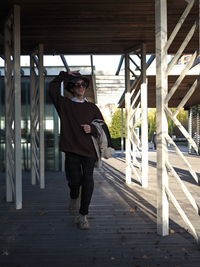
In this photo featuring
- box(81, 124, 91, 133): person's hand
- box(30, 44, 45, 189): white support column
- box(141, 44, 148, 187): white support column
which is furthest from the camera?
box(30, 44, 45, 189): white support column

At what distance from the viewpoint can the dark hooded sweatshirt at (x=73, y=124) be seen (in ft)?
12.0

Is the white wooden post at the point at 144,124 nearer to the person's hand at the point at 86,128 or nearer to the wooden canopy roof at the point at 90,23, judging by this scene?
the wooden canopy roof at the point at 90,23

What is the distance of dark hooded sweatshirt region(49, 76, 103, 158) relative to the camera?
12.0ft

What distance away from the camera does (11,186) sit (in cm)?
545

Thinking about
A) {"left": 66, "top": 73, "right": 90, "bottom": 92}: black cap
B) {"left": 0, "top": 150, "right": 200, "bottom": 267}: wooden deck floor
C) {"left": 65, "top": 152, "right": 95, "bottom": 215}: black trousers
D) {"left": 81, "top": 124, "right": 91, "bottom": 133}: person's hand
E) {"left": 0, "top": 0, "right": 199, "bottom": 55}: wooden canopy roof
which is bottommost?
{"left": 0, "top": 150, "right": 200, "bottom": 267}: wooden deck floor

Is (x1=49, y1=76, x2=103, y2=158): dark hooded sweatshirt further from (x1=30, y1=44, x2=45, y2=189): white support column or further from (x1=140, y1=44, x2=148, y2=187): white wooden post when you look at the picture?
(x1=30, y1=44, x2=45, y2=189): white support column

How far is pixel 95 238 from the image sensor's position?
3.48 meters

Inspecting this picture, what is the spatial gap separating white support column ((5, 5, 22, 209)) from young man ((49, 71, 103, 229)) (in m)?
1.34

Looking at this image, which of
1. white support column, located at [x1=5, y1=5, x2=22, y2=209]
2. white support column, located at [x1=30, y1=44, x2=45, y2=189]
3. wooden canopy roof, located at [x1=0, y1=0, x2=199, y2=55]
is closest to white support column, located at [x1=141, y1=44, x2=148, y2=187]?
wooden canopy roof, located at [x1=0, y1=0, x2=199, y2=55]

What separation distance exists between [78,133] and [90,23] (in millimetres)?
2852

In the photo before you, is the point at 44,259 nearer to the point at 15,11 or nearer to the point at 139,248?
the point at 139,248

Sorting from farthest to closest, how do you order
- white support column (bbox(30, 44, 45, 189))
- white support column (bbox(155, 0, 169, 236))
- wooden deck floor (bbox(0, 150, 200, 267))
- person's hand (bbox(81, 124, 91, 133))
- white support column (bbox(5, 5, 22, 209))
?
white support column (bbox(30, 44, 45, 189)) < white support column (bbox(5, 5, 22, 209)) < person's hand (bbox(81, 124, 91, 133)) < white support column (bbox(155, 0, 169, 236)) < wooden deck floor (bbox(0, 150, 200, 267))

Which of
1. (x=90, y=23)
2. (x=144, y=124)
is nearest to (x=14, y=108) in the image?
(x=90, y=23)

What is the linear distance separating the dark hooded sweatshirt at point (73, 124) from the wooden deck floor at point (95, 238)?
1012 mm
